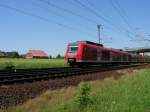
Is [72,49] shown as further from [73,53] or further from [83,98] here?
[83,98]

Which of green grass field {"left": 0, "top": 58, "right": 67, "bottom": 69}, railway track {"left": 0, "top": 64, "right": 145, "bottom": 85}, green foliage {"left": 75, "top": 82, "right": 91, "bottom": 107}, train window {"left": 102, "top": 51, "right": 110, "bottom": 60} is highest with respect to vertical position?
train window {"left": 102, "top": 51, "right": 110, "bottom": 60}

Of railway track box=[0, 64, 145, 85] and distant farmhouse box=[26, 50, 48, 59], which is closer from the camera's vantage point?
railway track box=[0, 64, 145, 85]

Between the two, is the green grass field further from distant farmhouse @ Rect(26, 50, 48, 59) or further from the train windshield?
distant farmhouse @ Rect(26, 50, 48, 59)

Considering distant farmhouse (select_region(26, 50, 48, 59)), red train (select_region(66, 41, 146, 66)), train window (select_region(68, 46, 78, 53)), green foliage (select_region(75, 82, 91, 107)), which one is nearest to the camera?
green foliage (select_region(75, 82, 91, 107))

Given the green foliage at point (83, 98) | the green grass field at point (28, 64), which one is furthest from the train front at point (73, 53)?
the green foliage at point (83, 98)

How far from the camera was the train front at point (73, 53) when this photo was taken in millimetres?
34287

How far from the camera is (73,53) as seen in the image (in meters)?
35.0

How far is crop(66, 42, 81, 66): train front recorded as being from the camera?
3429cm

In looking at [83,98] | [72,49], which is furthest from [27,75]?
[72,49]

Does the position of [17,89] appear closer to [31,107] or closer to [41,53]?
[31,107]

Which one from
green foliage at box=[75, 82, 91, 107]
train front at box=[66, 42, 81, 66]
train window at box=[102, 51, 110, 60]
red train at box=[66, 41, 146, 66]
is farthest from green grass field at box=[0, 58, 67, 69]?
green foliage at box=[75, 82, 91, 107]

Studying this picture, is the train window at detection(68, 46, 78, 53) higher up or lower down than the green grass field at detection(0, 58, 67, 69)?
higher up

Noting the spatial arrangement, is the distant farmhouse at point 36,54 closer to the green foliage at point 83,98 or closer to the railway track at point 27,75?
the railway track at point 27,75

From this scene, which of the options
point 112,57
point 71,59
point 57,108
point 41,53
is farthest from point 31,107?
point 41,53
